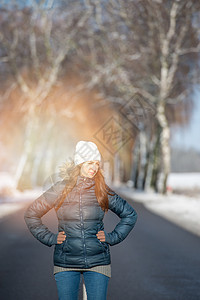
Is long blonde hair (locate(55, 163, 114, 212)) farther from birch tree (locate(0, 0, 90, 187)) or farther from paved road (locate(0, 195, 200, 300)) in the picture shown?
birch tree (locate(0, 0, 90, 187))

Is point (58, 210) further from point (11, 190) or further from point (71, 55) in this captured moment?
point (71, 55)

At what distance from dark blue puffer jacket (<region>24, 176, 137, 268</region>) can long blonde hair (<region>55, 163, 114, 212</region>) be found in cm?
3

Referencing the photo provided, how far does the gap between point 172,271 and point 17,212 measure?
964 cm

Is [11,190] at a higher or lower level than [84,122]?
lower

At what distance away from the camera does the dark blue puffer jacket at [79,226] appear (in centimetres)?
304

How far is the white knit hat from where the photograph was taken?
325cm

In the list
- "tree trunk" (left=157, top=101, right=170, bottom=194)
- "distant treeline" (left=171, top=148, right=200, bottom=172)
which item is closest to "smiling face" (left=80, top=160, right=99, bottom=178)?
"tree trunk" (left=157, top=101, right=170, bottom=194)

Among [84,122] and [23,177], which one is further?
[84,122]

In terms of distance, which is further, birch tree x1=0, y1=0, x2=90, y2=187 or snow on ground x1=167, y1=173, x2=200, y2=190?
snow on ground x1=167, y1=173, x2=200, y2=190

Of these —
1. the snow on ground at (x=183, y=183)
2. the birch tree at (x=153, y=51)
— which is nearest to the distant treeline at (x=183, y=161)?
the snow on ground at (x=183, y=183)

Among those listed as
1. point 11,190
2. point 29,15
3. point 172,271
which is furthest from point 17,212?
point 29,15

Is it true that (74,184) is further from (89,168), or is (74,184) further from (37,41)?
(37,41)

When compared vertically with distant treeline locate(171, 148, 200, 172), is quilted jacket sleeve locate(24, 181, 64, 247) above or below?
below

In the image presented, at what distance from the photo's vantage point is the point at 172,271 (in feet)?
21.2
